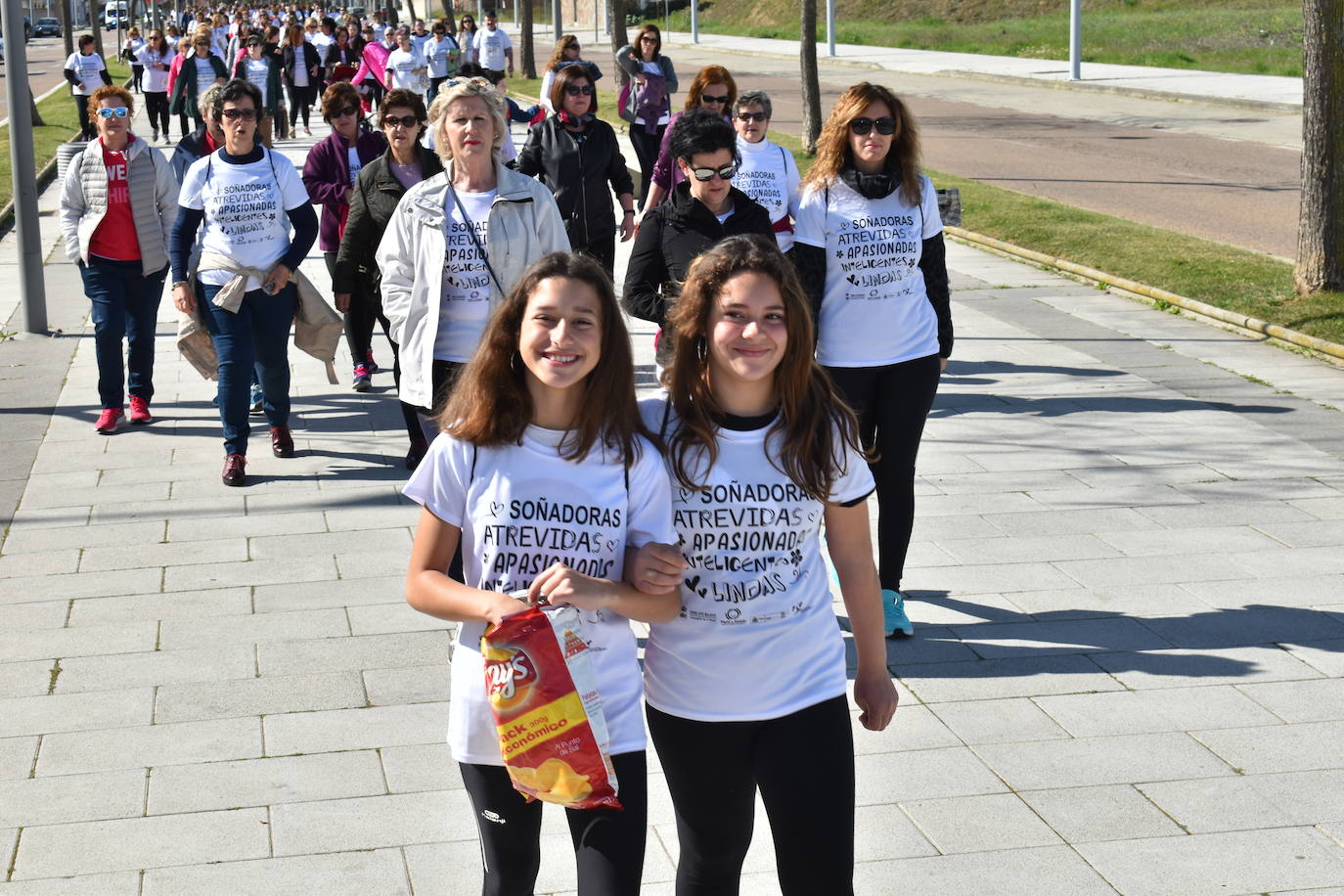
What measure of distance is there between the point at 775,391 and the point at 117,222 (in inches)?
257

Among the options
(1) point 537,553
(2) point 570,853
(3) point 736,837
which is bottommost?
(2) point 570,853

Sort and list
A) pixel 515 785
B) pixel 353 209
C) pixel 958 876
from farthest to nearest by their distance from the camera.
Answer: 1. pixel 353 209
2. pixel 958 876
3. pixel 515 785

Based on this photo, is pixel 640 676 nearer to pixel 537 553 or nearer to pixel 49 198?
pixel 537 553

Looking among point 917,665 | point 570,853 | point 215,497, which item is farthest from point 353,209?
point 570,853

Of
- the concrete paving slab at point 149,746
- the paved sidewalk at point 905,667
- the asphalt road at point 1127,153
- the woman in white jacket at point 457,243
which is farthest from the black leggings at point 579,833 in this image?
the asphalt road at point 1127,153

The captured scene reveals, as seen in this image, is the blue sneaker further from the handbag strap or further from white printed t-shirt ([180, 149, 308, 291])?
white printed t-shirt ([180, 149, 308, 291])

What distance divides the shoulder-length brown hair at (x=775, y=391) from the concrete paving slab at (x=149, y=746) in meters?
2.37

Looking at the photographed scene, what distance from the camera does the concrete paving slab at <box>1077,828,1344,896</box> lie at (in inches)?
161

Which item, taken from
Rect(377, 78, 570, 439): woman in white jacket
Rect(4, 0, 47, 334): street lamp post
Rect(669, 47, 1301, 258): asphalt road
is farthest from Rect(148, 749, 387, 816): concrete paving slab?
Rect(669, 47, 1301, 258): asphalt road

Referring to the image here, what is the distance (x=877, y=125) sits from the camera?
552 cm

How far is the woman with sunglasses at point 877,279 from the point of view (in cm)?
569

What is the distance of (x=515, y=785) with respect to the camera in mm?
3014

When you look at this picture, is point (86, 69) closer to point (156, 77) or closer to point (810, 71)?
point (156, 77)

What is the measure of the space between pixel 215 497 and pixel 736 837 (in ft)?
17.1
